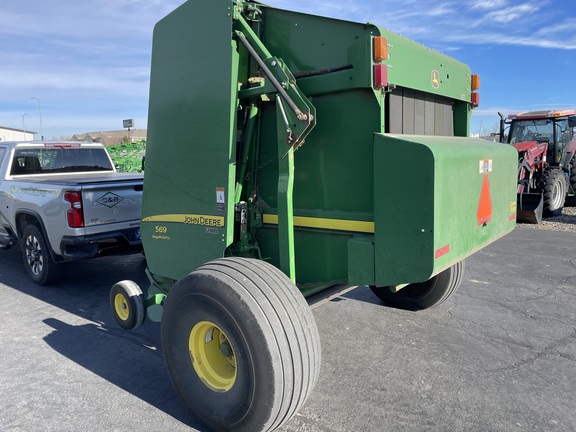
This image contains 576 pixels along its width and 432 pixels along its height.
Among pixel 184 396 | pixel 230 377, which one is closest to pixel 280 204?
pixel 230 377

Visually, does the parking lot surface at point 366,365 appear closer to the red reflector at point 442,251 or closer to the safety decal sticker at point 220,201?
the red reflector at point 442,251

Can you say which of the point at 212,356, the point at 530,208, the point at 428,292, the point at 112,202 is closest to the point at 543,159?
the point at 530,208

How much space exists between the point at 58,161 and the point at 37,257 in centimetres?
171

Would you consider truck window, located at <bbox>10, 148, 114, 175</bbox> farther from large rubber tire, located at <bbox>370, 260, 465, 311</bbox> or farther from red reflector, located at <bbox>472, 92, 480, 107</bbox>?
red reflector, located at <bbox>472, 92, 480, 107</bbox>

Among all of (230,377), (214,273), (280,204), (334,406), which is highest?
(280,204)

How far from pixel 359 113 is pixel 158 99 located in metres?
1.72

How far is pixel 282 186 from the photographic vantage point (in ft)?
10.3

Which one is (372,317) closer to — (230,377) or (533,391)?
(533,391)

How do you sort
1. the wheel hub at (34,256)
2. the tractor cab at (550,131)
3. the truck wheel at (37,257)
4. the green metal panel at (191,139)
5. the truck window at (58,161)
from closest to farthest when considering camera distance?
the green metal panel at (191,139) < the truck wheel at (37,257) < the wheel hub at (34,256) < the truck window at (58,161) < the tractor cab at (550,131)

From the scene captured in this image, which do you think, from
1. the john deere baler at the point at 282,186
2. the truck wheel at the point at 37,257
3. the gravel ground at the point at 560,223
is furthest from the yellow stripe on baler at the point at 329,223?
the gravel ground at the point at 560,223

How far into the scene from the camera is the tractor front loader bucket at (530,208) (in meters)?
10.9

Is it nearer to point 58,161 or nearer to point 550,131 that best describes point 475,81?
point 58,161

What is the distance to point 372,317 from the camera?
489 centimetres

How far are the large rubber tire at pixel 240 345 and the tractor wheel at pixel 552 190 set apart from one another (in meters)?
10.7
